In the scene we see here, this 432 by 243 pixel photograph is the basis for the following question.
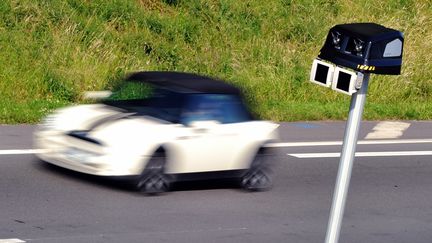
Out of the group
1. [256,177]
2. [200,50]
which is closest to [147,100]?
[256,177]

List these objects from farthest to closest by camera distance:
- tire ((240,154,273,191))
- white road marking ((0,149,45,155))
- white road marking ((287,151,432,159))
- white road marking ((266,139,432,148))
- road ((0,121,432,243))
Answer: white road marking ((266,139,432,148)) < white road marking ((287,151,432,159)) < white road marking ((0,149,45,155)) < tire ((240,154,273,191)) < road ((0,121,432,243))

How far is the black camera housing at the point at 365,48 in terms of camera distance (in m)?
4.95

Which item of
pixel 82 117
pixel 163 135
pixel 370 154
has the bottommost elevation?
pixel 370 154

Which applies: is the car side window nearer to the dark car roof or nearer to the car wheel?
the dark car roof

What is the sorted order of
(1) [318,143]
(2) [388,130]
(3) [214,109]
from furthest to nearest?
(2) [388,130], (1) [318,143], (3) [214,109]

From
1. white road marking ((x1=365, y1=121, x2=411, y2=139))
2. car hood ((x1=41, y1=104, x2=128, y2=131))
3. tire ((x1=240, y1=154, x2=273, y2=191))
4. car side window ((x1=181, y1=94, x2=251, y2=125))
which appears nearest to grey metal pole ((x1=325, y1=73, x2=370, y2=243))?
car side window ((x1=181, y1=94, x2=251, y2=125))

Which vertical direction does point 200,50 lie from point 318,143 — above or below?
below

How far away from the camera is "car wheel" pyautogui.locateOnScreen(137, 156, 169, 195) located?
1107 cm

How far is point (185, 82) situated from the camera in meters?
11.8

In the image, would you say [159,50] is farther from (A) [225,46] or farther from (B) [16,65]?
(B) [16,65]

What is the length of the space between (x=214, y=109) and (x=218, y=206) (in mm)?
1146

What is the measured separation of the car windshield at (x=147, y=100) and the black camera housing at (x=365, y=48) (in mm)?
6323

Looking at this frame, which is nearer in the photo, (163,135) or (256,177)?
(163,135)

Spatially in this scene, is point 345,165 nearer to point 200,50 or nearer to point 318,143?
point 318,143
